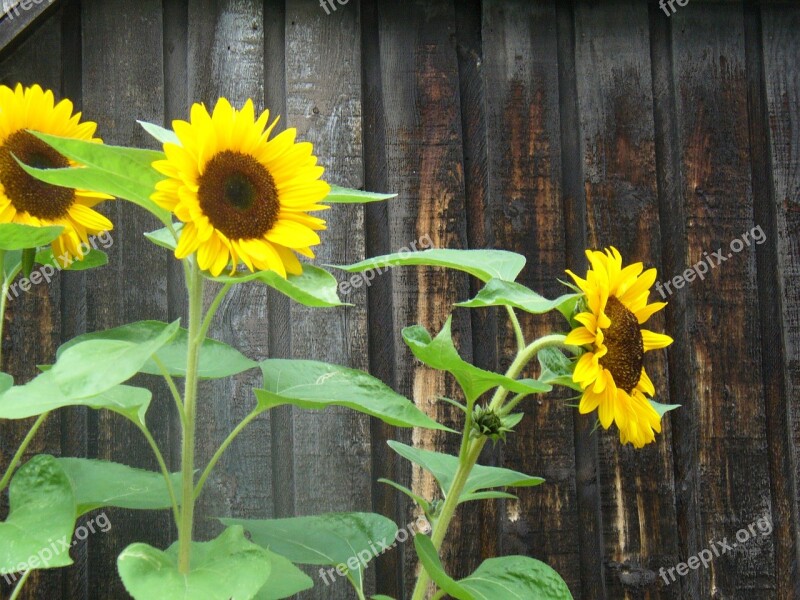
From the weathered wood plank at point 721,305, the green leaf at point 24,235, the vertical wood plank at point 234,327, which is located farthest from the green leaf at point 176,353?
the weathered wood plank at point 721,305

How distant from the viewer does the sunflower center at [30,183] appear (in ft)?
4.42

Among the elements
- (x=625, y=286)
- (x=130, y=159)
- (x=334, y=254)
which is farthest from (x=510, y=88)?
(x=130, y=159)

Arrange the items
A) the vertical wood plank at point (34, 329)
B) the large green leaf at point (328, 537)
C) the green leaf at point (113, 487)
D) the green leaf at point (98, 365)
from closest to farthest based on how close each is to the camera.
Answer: the green leaf at point (98, 365)
the green leaf at point (113, 487)
the large green leaf at point (328, 537)
the vertical wood plank at point (34, 329)

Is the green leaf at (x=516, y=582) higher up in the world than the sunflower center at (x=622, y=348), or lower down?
lower down

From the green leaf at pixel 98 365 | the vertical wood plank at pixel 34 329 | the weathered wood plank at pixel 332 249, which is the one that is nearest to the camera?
the green leaf at pixel 98 365

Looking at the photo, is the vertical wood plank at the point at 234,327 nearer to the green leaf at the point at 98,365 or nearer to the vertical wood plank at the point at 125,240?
the vertical wood plank at the point at 125,240

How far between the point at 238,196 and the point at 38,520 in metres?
0.52

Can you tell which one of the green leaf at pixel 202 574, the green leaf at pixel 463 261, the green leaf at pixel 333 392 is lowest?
the green leaf at pixel 202 574

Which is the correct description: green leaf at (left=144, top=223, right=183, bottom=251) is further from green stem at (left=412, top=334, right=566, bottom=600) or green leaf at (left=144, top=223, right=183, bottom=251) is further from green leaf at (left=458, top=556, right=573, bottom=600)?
green leaf at (left=458, top=556, right=573, bottom=600)

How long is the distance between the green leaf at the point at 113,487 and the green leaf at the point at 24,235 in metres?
0.35

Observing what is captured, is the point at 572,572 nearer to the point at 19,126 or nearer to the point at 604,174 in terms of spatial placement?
the point at 604,174

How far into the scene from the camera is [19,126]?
1.39 metres

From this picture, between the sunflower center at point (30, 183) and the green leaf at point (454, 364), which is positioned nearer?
the green leaf at point (454, 364)

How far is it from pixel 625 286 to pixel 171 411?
1195 millimetres
